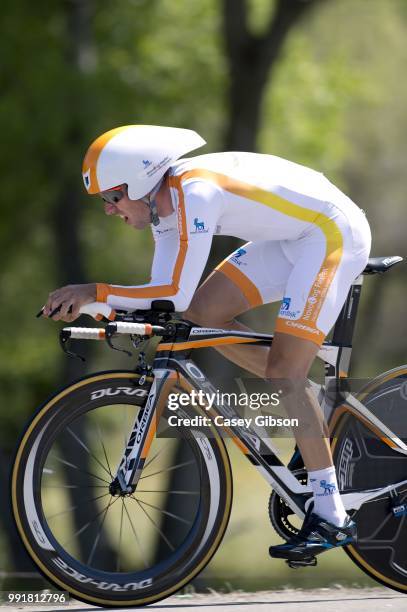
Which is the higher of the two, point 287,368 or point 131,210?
point 131,210

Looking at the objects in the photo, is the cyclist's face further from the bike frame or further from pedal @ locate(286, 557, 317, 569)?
pedal @ locate(286, 557, 317, 569)

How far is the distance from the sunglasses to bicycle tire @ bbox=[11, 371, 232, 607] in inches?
28.9

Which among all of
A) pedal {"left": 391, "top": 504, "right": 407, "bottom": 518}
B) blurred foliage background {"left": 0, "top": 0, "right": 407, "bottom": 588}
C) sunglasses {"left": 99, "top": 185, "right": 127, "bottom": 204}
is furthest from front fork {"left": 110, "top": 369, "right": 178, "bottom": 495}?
blurred foliage background {"left": 0, "top": 0, "right": 407, "bottom": 588}

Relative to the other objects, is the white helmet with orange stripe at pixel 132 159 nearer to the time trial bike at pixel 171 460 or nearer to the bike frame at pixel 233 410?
the time trial bike at pixel 171 460

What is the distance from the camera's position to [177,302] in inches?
183

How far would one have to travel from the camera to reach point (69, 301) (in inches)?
178

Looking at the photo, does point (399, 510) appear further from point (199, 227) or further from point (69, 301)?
point (69, 301)

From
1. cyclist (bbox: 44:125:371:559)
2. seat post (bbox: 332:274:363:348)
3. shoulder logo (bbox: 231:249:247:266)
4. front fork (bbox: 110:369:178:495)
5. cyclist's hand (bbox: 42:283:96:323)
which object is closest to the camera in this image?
cyclist's hand (bbox: 42:283:96:323)

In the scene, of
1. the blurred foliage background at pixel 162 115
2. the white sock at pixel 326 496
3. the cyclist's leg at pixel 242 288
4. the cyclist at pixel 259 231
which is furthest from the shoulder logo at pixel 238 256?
the blurred foliage background at pixel 162 115

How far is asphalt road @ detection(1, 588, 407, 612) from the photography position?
4.95m

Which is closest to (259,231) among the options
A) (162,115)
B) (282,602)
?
(282,602)

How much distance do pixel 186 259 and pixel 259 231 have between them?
0.44 m

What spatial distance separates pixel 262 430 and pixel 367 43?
17.1m

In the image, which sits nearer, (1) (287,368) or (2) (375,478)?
(1) (287,368)
